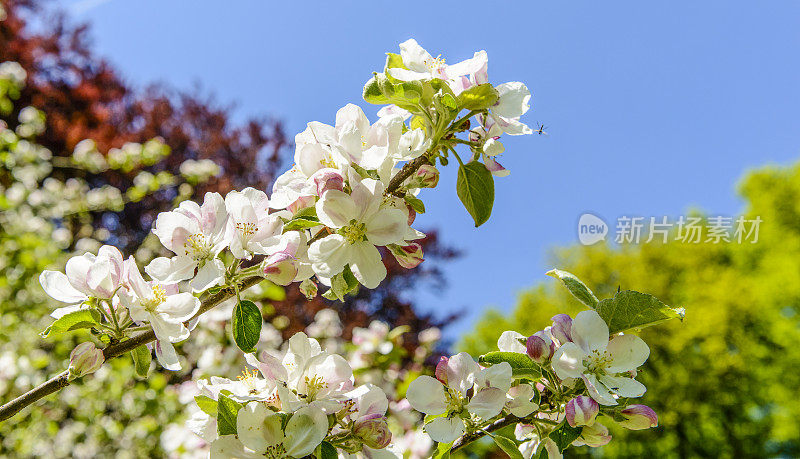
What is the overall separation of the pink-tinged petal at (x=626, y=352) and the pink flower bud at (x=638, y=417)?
7 cm

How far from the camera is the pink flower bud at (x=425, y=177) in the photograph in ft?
3.02

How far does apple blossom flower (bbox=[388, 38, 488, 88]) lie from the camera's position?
3.13 feet

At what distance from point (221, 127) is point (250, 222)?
21.9 ft

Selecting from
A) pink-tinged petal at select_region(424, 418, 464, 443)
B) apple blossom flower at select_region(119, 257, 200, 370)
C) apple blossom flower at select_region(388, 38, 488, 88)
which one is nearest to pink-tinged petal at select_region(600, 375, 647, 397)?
pink-tinged petal at select_region(424, 418, 464, 443)

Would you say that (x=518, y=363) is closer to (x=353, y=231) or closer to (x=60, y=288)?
(x=353, y=231)

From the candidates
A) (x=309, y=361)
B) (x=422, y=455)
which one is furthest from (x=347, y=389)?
(x=422, y=455)

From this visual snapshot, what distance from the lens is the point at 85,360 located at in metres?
0.84

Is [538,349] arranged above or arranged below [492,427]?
above

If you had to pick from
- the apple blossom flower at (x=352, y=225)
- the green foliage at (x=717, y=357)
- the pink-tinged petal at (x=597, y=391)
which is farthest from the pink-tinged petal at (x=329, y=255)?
the green foliage at (x=717, y=357)

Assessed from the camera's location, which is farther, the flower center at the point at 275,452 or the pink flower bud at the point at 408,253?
the pink flower bud at the point at 408,253

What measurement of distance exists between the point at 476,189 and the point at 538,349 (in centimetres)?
29

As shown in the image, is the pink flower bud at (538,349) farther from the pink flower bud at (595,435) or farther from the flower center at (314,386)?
the flower center at (314,386)

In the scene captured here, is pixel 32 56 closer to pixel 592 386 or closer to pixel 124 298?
pixel 124 298

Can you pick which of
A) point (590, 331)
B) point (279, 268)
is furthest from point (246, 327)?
point (590, 331)
